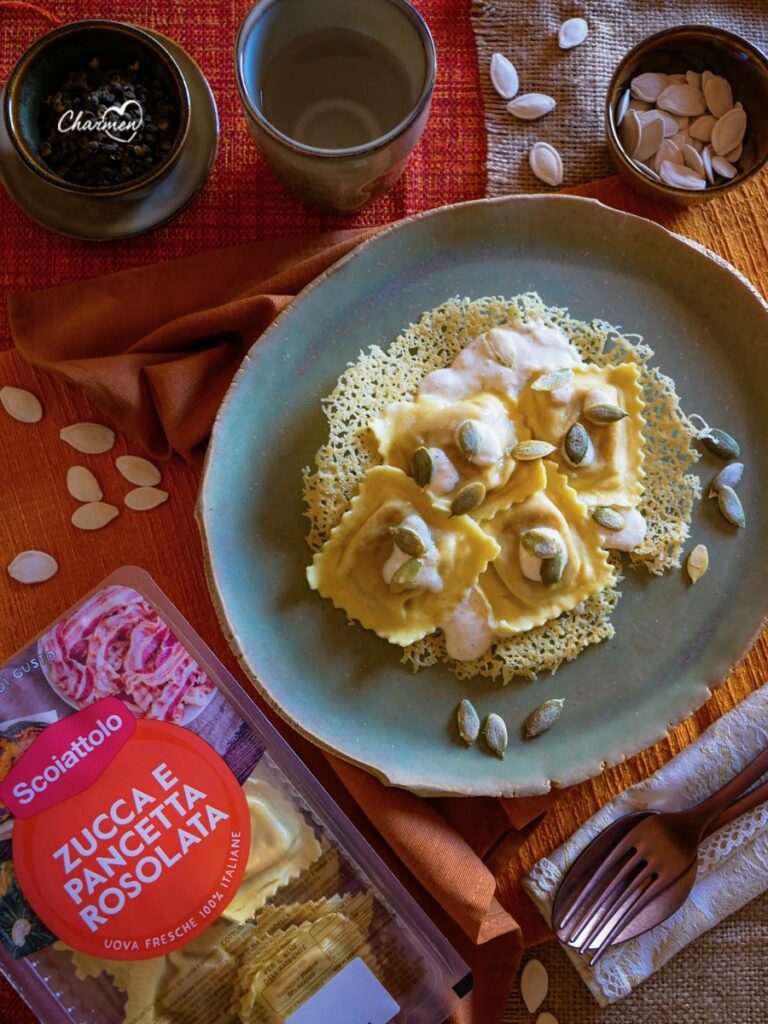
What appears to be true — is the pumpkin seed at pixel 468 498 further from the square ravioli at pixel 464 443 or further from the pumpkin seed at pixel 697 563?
the pumpkin seed at pixel 697 563

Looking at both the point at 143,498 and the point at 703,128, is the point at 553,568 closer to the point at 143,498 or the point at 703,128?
the point at 143,498

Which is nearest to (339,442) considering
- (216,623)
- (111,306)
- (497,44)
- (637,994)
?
(216,623)

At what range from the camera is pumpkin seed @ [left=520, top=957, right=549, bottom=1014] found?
1562 mm

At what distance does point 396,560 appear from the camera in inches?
57.0

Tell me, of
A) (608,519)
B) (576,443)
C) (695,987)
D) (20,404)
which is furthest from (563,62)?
(695,987)

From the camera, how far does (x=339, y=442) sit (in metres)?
1.50

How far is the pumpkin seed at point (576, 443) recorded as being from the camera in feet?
4.86

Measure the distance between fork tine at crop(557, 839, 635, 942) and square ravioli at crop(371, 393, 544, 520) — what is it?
567 mm

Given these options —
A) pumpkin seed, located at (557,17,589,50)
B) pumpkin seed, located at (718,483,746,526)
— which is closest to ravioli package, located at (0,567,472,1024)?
pumpkin seed, located at (718,483,746,526)

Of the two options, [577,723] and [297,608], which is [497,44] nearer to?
[297,608]

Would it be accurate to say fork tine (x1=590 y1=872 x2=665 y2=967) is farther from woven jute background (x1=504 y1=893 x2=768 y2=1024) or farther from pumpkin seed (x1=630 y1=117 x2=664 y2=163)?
pumpkin seed (x1=630 y1=117 x2=664 y2=163)

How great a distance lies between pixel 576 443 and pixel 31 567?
2.91 ft

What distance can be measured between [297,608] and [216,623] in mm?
176

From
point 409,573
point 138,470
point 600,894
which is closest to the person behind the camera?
point 409,573
